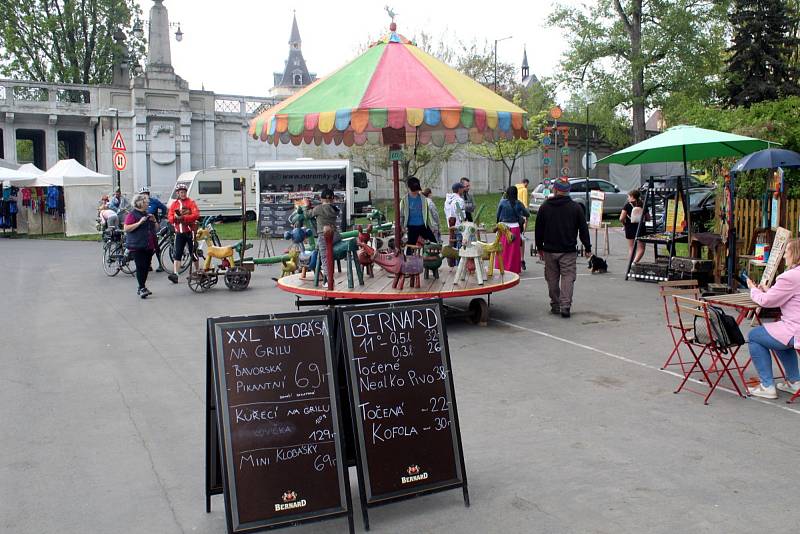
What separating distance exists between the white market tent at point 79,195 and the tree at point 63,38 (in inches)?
862

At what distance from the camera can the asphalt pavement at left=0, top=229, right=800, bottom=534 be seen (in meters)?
4.49

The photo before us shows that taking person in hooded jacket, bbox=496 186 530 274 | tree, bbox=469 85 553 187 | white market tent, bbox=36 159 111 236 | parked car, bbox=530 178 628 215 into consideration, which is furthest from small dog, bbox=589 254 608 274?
tree, bbox=469 85 553 187

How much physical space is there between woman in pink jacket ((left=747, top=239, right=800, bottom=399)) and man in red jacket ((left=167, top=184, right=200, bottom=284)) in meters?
10.4

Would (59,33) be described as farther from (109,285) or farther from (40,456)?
(40,456)

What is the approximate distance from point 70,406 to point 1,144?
123ft

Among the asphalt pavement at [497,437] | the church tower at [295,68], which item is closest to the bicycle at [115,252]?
the asphalt pavement at [497,437]

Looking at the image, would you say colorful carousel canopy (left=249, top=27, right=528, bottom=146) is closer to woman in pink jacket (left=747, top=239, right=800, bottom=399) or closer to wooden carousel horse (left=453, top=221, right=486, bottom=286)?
wooden carousel horse (left=453, top=221, right=486, bottom=286)

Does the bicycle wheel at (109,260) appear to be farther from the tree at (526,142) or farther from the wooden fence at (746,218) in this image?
the tree at (526,142)

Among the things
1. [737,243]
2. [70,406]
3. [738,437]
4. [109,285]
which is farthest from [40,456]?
[737,243]

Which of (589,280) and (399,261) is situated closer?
(399,261)

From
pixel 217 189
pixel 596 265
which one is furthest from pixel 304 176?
pixel 596 265

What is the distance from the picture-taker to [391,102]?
A: 30.2 feet

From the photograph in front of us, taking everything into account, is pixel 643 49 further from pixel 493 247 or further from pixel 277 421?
pixel 277 421

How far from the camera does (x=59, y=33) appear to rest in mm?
46969
